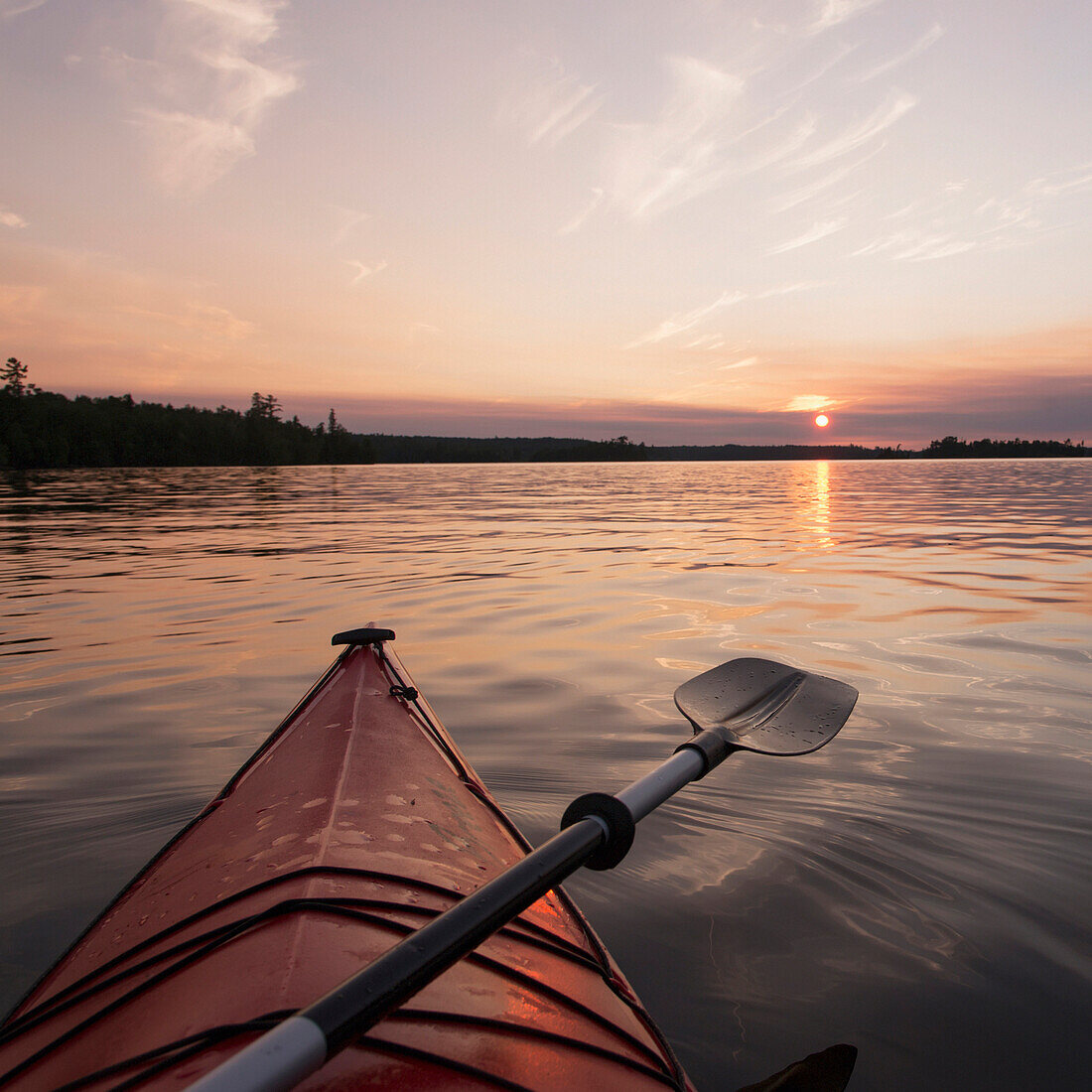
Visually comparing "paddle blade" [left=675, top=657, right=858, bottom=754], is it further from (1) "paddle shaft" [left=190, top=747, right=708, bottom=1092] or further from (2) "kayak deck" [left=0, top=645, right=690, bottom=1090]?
(1) "paddle shaft" [left=190, top=747, right=708, bottom=1092]

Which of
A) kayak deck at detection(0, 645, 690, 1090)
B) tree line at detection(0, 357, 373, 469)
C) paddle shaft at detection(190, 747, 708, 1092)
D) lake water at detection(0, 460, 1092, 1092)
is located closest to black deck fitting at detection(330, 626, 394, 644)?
lake water at detection(0, 460, 1092, 1092)

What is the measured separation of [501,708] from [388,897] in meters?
3.32

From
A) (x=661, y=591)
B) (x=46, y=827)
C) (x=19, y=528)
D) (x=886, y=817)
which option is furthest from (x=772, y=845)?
(x=19, y=528)

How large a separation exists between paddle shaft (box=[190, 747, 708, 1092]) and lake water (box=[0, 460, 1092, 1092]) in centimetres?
97

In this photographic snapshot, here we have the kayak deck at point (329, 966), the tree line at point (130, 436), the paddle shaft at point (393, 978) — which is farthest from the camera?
the tree line at point (130, 436)

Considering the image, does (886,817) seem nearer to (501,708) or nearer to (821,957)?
(821,957)

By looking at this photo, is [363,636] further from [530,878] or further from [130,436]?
[130,436]

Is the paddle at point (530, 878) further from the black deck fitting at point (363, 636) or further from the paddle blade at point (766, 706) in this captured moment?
the black deck fitting at point (363, 636)

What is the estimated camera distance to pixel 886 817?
3.43m

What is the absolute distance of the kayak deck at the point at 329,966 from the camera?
1320mm

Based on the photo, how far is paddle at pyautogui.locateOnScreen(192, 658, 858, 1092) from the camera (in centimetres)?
102

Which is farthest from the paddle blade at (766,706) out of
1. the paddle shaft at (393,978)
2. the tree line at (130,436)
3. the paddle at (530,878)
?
the tree line at (130,436)

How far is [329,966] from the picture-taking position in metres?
1.45

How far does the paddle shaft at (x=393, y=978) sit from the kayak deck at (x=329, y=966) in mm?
191
